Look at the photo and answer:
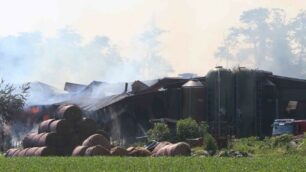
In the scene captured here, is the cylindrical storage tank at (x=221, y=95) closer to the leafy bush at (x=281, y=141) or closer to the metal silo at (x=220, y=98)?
the metal silo at (x=220, y=98)

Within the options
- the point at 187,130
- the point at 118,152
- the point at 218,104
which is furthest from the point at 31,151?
the point at 218,104

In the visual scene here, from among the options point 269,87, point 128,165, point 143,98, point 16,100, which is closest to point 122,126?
point 143,98

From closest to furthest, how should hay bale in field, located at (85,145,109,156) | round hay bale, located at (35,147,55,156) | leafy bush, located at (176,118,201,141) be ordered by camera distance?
hay bale in field, located at (85,145,109,156), round hay bale, located at (35,147,55,156), leafy bush, located at (176,118,201,141)

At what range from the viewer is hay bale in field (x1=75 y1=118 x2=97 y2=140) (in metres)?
38.5

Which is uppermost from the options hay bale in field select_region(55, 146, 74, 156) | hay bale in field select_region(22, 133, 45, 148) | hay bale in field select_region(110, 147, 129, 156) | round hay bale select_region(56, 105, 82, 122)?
round hay bale select_region(56, 105, 82, 122)

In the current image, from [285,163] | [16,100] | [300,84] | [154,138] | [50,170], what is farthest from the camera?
[300,84]

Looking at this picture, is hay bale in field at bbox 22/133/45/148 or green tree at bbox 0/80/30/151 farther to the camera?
green tree at bbox 0/80/30/151

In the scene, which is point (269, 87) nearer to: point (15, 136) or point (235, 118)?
point (235, 118)

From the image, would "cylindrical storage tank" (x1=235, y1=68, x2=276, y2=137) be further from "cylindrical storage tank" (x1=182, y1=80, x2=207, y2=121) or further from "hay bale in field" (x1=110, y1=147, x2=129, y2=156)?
"hay bale in field" (x1=110, y1=147, x2=129, y2=156)

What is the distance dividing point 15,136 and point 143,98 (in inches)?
506

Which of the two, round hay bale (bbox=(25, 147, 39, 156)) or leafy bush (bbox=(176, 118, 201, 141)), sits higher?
leafy bush (bbox=(176, 118, 201, 141))

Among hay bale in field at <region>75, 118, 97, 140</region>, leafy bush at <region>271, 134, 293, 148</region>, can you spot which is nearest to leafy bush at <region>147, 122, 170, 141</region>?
hay bale in field at <region>75, 118, 97, 140</region>

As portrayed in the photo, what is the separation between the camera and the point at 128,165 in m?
21.9

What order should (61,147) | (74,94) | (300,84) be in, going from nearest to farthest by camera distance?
(61,147), (300,84), (74,94)
